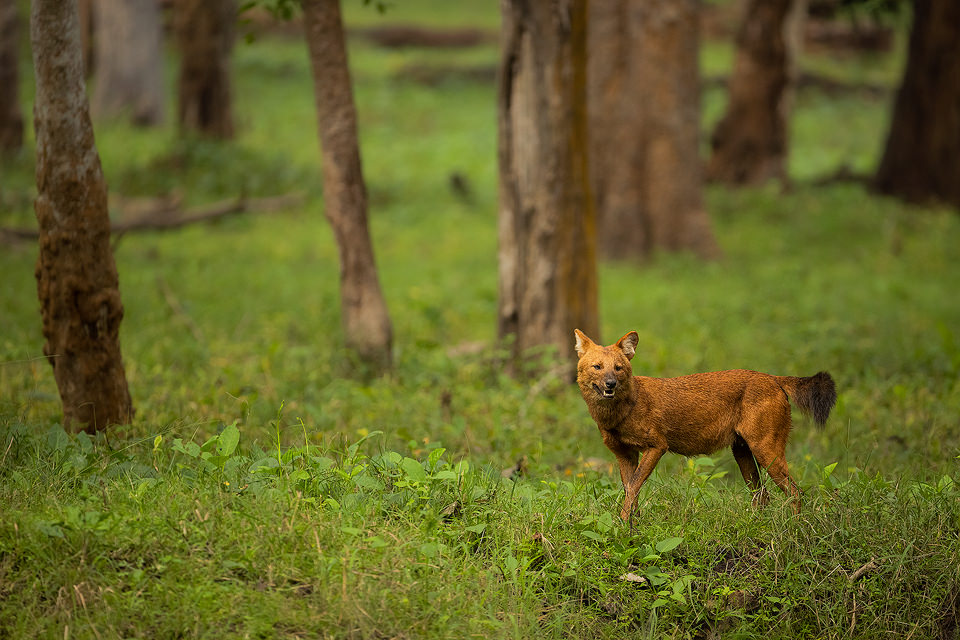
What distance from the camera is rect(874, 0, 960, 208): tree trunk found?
15031mm

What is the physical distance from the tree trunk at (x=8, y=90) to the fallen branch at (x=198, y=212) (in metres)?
2.91

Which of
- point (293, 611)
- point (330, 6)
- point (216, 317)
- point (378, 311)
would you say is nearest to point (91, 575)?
point (293, 611)

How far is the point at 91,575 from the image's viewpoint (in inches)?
151

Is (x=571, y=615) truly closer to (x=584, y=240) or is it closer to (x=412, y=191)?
(x=584, y=240)

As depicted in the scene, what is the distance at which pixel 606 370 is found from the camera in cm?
424

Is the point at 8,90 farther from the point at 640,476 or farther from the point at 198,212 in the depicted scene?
the point at 640,476

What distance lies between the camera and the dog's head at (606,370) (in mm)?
4211

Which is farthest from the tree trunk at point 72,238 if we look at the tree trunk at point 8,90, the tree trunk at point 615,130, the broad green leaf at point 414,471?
the tree trunk at point 8,90

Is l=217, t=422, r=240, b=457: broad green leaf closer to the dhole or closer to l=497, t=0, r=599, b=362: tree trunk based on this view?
the dhole

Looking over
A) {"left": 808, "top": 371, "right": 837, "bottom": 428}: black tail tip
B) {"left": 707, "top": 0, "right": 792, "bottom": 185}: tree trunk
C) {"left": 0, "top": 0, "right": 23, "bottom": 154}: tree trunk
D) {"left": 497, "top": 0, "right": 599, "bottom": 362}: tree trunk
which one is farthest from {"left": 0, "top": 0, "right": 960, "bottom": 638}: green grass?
{"left": 707, "top": 0, "right": 792, "bottom": 185}: tree trunk

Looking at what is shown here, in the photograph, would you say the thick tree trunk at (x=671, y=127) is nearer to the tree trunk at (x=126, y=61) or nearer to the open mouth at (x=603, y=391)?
the open mouth at (x=603, y=391)

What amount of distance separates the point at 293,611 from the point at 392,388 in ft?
11.0

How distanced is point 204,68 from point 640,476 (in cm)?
1533

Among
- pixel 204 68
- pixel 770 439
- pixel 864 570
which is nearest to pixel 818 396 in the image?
pixel 770 439
